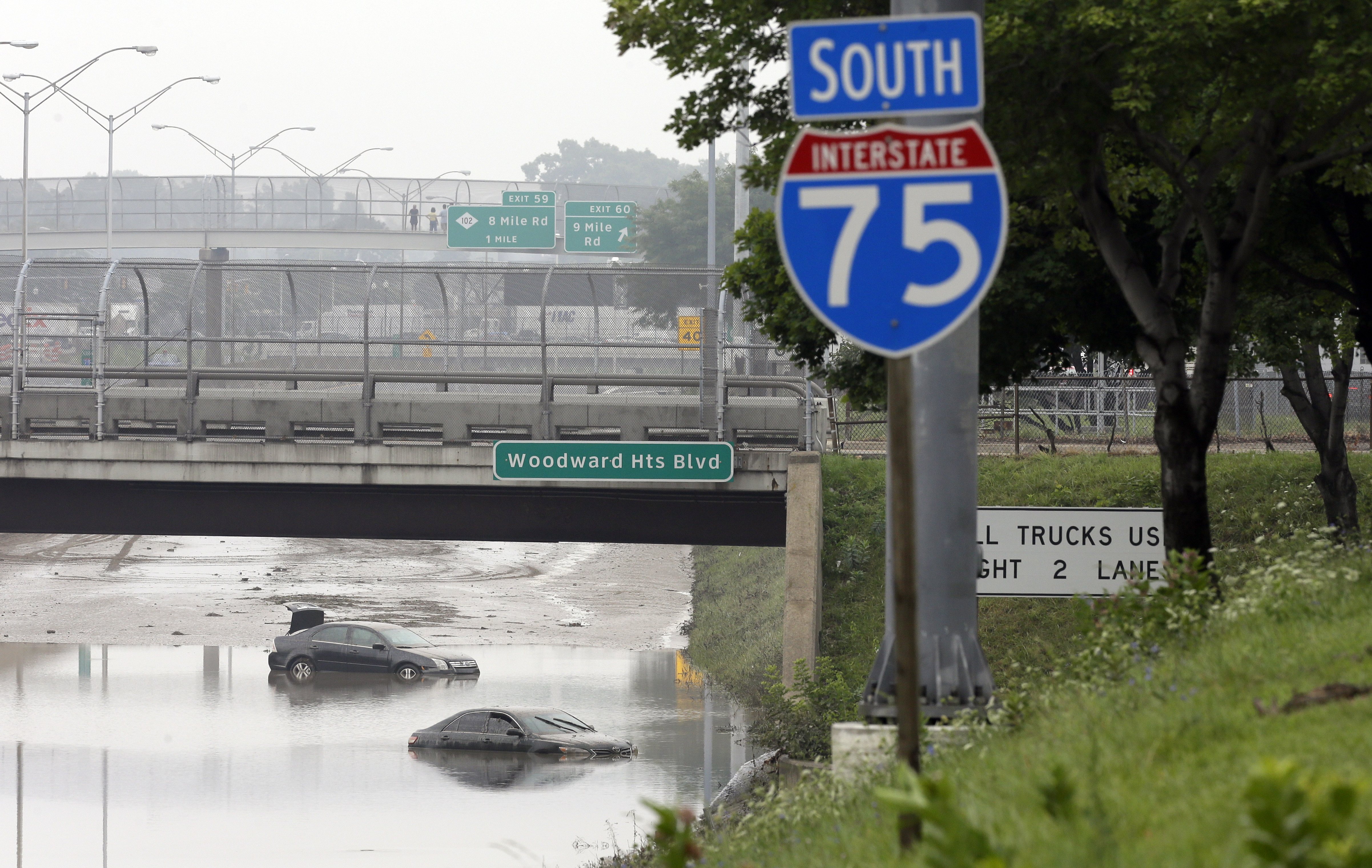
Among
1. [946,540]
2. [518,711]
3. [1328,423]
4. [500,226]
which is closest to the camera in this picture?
[946,540]

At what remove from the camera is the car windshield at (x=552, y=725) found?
24.2 meters

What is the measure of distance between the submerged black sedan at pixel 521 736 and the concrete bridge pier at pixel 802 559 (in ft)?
17.8

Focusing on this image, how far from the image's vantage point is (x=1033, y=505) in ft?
62.9

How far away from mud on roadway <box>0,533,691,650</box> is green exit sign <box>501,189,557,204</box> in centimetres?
1425

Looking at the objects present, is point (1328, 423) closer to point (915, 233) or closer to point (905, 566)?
point (915, 233)

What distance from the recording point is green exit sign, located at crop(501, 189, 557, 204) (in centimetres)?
5538

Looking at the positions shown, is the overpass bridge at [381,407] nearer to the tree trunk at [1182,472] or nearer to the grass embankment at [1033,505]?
the grass embankment at [1033,505]

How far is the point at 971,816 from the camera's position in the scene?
4402 mm

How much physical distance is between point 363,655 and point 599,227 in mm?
27237

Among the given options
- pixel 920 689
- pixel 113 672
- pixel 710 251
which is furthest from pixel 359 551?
pixel 920 689

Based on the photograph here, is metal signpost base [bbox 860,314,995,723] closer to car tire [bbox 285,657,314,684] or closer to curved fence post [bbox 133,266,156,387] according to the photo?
curved fence post [bbox 133,266,156,387]

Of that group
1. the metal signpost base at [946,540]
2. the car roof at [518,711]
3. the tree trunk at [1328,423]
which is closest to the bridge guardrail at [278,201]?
the car roof at [518,711]

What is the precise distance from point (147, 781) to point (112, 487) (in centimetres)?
513

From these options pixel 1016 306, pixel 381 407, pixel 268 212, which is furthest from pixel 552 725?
pixel 268 212
